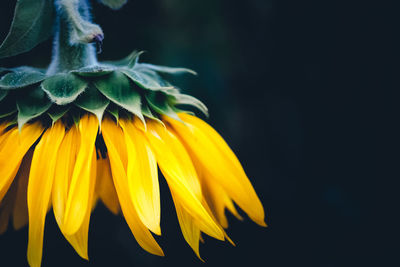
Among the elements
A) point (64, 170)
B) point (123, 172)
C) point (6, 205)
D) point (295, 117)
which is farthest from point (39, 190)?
point (295, 117)

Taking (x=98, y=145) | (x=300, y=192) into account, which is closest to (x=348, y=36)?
(x=300, y=192)

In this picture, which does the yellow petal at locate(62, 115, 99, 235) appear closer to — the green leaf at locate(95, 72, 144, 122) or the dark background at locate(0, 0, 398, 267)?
the green leaf at locate(95, 72, 144, 122)

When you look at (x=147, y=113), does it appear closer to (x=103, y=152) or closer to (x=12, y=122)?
(x=103, y=152)

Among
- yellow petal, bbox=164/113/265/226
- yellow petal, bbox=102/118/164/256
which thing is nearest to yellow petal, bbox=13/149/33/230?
yellow petal, bbox=102/118/164/256

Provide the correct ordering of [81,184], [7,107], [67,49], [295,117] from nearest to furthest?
[81,184] < [7,107] < [67,49] < [295,117]

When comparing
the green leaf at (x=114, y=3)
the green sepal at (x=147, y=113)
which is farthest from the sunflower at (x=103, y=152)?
the green leaf at (x=114, y=3)
